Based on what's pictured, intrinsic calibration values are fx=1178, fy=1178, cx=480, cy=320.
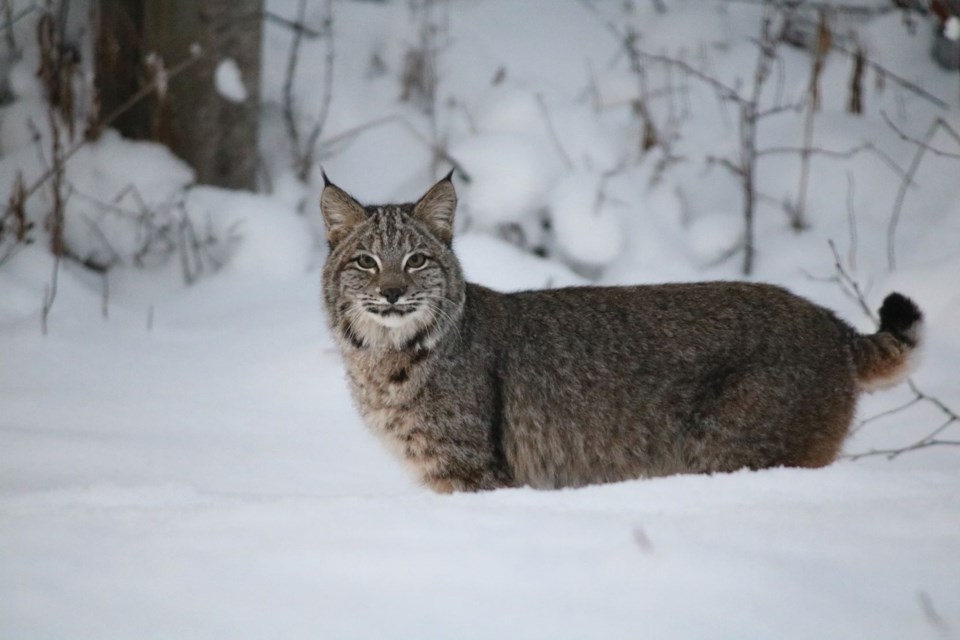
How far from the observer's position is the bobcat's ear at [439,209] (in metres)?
4.41

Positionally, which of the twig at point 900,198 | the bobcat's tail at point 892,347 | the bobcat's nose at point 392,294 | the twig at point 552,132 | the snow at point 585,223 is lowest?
the snow at point 585,223

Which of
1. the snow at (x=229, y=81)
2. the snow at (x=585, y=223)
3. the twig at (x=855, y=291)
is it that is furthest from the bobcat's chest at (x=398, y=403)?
the snow at (x=229, y=81)

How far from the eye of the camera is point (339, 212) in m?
4.45

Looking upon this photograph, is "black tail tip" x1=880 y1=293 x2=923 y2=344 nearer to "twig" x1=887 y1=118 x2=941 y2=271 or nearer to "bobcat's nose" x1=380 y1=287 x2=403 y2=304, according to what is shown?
"bobcat's nose" x1=380 y1=287 x2=403 y2=304

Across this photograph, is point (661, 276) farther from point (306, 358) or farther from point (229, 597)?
point (229, 597)

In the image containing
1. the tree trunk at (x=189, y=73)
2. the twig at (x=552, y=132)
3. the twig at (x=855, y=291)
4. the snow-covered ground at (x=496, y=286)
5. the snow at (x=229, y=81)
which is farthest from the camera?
the twig at (x=552, y=132)

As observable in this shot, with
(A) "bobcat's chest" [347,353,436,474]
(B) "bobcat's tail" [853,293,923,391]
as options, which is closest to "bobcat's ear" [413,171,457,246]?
(A) "bobcat's chest" [347,353,436,474]

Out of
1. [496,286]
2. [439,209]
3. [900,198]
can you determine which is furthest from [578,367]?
[900,198]

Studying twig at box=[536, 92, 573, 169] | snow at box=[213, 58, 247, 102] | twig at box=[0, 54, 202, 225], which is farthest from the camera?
twig at box=[536, 92, 573, 169]

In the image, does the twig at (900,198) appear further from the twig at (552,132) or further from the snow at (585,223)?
the twig at (552,132)

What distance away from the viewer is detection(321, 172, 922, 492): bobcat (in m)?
4.10

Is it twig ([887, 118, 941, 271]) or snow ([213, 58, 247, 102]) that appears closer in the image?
twig ([887, 118, 941, 271])

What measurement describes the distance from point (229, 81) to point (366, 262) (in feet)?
10.1

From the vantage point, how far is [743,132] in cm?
699
